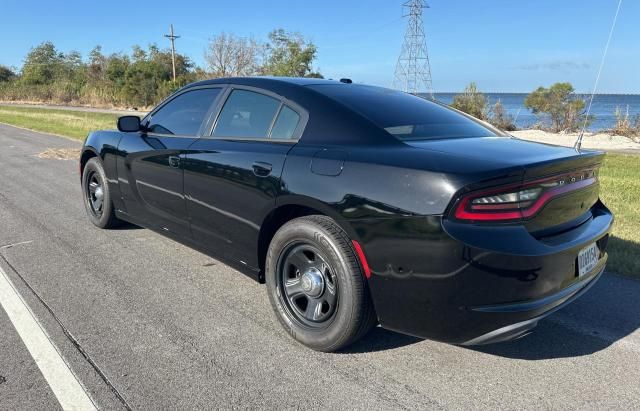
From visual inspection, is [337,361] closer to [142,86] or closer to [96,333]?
[96,333]

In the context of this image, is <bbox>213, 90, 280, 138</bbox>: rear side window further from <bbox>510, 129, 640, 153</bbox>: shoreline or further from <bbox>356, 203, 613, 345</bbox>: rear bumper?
<bbox>510, 129, 640, 153</bbox>: shoreline

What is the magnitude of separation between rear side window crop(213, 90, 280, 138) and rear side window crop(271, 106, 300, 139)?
0.07 metres

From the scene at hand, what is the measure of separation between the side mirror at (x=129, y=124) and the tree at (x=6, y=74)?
86.9 meters

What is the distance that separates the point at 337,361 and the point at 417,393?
51cm

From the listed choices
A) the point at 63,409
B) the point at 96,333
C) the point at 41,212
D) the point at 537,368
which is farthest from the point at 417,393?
the point at 41,212

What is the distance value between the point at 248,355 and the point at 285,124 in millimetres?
1479

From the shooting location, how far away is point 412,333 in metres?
2.69

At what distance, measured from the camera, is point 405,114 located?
340 cm

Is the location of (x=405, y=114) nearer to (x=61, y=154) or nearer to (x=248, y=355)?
(x=248, y=355)

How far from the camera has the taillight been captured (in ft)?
7.96

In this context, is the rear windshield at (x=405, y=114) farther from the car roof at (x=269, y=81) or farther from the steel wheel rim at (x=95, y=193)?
the steel wheel rim at (x=95, y=193)

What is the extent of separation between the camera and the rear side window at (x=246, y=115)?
11.6 feet

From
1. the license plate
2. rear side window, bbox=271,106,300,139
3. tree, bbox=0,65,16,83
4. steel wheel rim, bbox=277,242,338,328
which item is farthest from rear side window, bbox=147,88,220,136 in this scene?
tree, bbox=0,65,16,83

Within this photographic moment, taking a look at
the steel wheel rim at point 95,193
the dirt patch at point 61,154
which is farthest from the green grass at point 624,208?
the dirt patch at point 61,154
